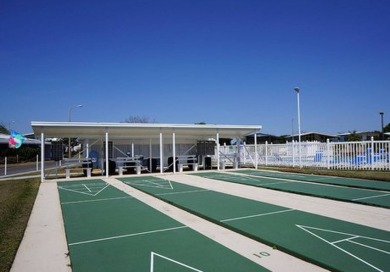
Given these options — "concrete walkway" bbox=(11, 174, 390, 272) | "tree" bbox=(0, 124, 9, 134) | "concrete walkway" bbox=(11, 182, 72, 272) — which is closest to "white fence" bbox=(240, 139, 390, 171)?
"concrete walkway" bbox=(11, 174, 390, 272)

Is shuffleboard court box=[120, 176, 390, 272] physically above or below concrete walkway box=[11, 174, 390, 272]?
above

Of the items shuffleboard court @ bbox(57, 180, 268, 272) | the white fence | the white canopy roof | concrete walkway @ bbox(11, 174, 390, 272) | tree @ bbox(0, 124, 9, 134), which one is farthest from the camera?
tree @ bbox(0, 124, 9, 134)

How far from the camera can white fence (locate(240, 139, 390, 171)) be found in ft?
59.5

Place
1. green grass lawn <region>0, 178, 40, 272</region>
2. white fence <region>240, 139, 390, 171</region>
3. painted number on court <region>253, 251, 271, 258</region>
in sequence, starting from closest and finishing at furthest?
painted number on court <region>253, 251, 271, 258</region>, green grass lawn <region>0, 178, 40, 272</region>, white fence <region>240, 139, 390, 171</region>

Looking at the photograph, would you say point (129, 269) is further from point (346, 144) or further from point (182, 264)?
point (346, 144)

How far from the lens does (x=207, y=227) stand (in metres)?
6.70

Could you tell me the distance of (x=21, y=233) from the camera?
6441 mm

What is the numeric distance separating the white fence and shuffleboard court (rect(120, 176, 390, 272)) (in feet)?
39.9

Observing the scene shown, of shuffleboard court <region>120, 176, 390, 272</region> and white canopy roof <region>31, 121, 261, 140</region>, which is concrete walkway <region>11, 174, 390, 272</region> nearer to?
shuffleboard court <region>120, 176, 390, 272</region>

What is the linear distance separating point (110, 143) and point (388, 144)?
1780cm

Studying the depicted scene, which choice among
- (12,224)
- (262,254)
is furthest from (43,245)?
(262,254)

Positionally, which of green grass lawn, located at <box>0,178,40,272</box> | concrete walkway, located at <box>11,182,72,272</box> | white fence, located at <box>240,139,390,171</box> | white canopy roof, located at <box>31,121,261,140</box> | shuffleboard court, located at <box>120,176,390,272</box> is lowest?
concrete walkway, located at <box>11,182,72,272</box>

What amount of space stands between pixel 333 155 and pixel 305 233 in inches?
624

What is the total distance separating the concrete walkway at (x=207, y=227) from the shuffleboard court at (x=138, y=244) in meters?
0.21
